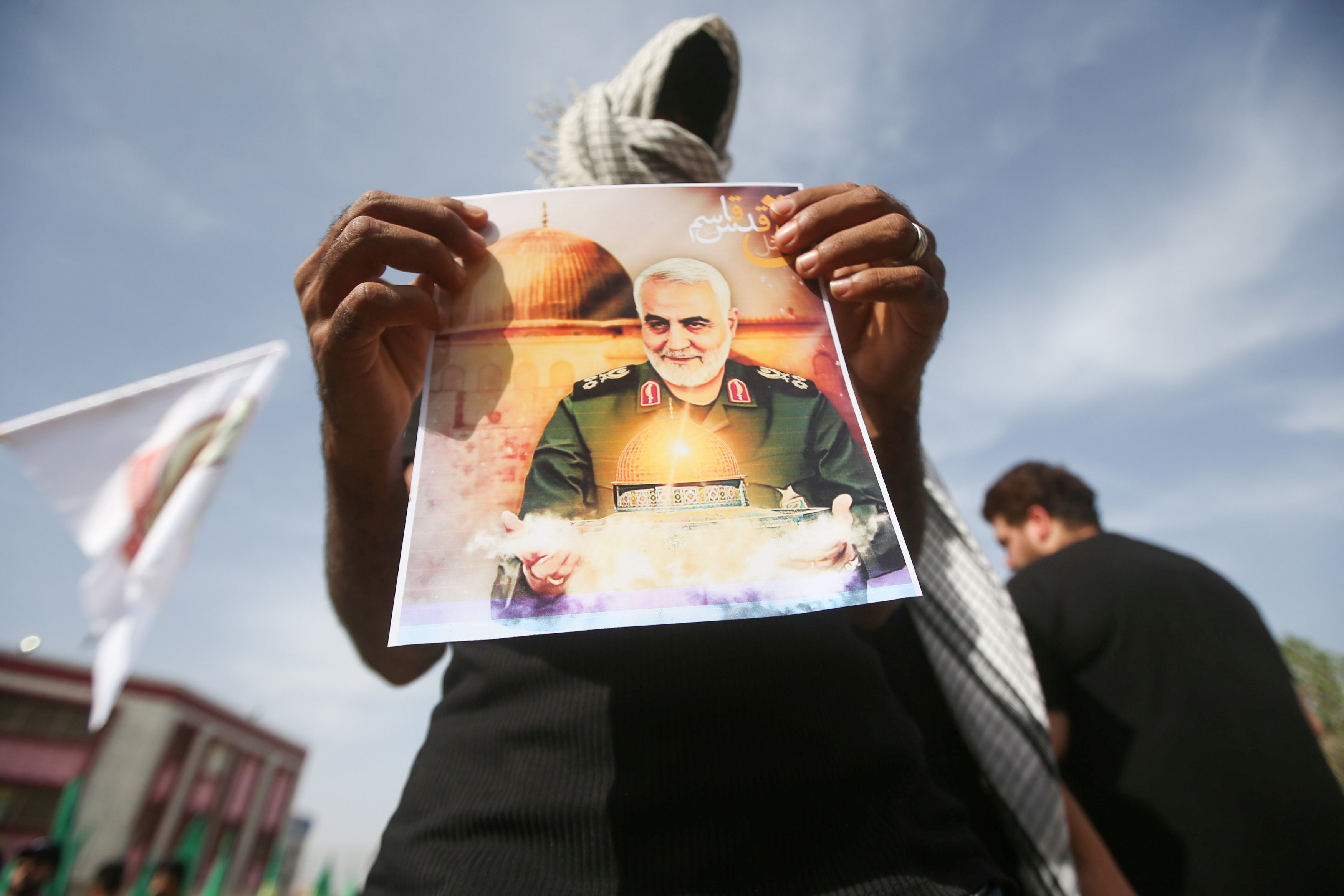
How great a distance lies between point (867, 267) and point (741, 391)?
32 cm

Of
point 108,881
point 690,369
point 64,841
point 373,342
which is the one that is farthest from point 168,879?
point 690,369

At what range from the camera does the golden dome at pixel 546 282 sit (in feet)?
2.87

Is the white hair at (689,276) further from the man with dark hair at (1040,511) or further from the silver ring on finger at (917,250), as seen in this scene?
the man with dark hair at (1040,511)

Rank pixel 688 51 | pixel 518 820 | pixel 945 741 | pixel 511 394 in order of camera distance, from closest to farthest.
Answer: pixel 518 820, pixel 511 394, pixel 945 741, pixel 688 51

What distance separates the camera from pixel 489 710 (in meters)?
0.84

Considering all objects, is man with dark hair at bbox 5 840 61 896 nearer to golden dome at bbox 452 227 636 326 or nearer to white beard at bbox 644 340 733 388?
golden dome at bbox 452 227 636 326

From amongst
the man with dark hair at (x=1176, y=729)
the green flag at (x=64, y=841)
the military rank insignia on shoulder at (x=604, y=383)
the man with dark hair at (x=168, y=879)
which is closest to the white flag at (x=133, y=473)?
the military rank insignia on shoulder at (x=604, y=383)

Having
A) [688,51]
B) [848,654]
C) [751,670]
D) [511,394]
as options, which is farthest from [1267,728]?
[688,51]

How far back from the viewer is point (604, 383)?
842 millimetres

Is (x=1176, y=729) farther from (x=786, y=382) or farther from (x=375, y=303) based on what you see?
(x=375, y=303)

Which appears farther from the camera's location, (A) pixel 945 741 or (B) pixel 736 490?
(A) pixel 945 741

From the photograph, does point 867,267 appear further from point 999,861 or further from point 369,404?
point 999,861

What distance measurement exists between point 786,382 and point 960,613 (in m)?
0.76

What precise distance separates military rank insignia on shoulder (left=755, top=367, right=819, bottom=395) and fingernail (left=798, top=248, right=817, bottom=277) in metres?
0.17
